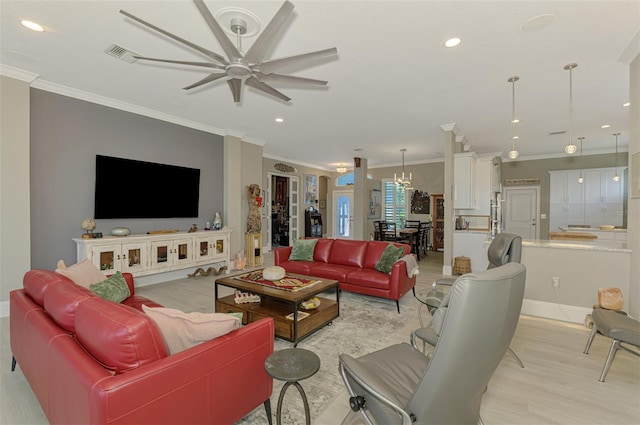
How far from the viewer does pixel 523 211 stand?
8742 mm

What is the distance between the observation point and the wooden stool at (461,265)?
540 centimetres

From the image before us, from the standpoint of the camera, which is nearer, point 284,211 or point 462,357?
point 462,357

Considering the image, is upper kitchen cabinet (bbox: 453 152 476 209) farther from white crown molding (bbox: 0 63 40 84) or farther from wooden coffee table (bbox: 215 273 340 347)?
white crown molding (bbox: 0 63 40 84)

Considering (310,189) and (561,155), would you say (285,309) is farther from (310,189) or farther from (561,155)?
(561,155)

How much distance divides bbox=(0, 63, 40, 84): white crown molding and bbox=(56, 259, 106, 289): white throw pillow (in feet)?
8.93

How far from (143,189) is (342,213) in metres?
7.63

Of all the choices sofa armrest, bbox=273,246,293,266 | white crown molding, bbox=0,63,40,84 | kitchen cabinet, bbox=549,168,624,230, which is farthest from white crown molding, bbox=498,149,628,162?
white crown molding, bbox=0,63,40,84

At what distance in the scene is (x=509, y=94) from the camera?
405 centimetres

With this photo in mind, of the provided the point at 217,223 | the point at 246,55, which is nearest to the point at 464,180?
the point at 246,55

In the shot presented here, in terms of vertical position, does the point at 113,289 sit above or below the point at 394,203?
below

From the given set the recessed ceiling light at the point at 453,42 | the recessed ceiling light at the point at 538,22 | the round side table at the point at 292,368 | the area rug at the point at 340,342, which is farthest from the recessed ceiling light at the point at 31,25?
the recessed ceiling light at the point at 538,22

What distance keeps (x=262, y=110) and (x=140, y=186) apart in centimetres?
246

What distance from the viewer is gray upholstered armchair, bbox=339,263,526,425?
106cm

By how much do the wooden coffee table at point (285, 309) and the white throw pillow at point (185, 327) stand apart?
1234 mm
